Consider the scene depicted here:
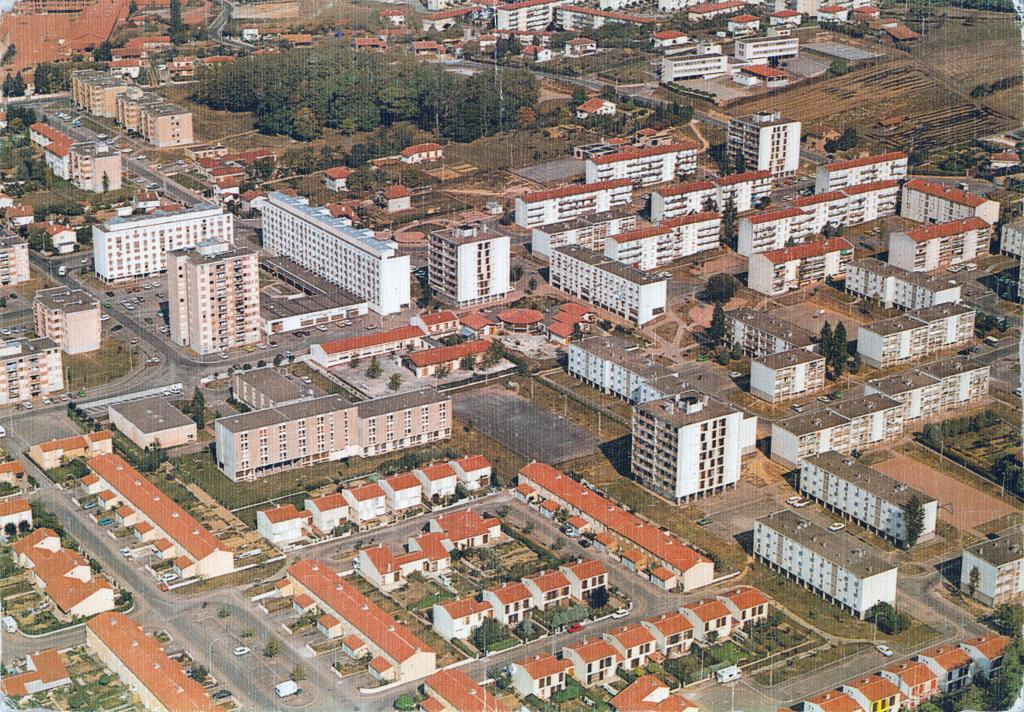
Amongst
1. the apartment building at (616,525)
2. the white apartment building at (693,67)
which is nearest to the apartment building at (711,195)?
the white apartment building at (693,67)

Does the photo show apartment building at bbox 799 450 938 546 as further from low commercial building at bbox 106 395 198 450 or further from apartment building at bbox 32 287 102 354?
apartment building at bbox 32 287 102 354

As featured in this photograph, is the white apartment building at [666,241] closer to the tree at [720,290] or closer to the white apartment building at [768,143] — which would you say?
the tree at [720,290]

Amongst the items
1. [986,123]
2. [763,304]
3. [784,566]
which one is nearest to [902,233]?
[763,304]

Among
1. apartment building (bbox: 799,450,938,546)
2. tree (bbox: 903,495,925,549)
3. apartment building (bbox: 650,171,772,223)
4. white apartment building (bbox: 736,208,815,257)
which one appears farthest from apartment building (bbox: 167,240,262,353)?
tree (bbox: 903,495,925,549)

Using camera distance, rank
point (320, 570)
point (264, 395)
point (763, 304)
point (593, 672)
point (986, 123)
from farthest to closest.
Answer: point (986, 123)
point (763, 304)
point (264, 395)
point (320, 570)
point (593, 672)

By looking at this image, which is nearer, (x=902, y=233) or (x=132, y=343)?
(x=132, y=343)

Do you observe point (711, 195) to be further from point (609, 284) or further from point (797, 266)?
point (609, 284)

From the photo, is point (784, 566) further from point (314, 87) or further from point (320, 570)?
point (314, 87)

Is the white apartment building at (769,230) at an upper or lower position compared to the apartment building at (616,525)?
upper
